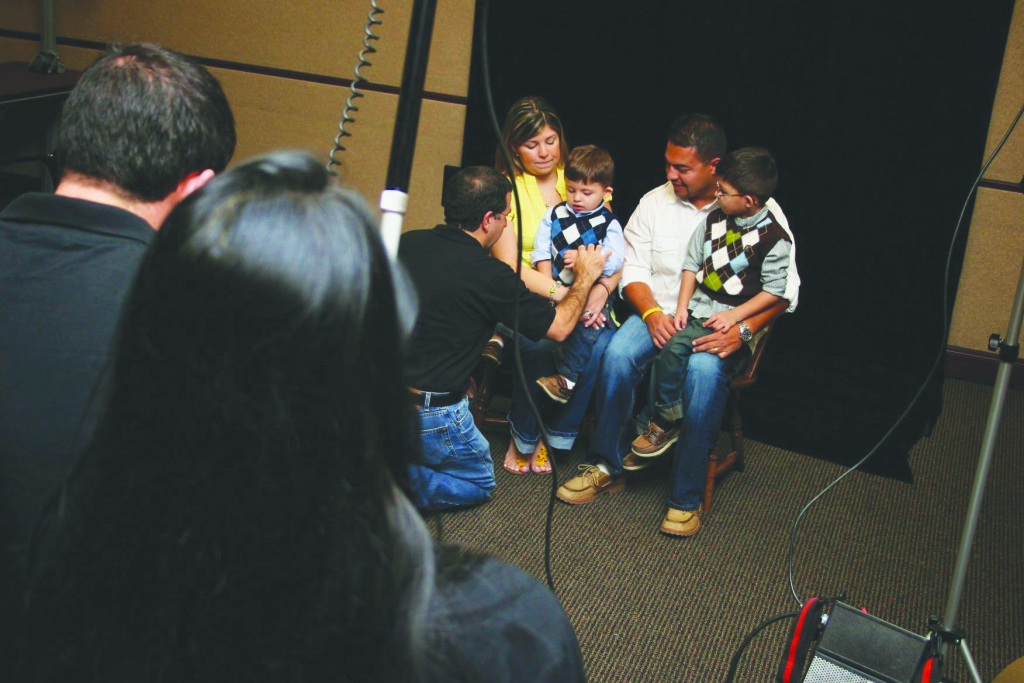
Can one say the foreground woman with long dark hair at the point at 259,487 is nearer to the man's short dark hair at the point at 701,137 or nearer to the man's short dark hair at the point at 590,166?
the man's short dark hair at the point at 590,166

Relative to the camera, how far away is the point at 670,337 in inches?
96.6

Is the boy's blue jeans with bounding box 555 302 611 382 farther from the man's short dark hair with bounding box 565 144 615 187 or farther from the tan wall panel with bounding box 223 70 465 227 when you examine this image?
the tan wall panel with bounding box 223 70 465 227

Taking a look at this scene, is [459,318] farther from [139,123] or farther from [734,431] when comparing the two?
[139,123]

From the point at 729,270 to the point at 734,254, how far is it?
0.05 metres

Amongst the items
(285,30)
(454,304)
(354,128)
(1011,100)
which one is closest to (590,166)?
(454,304)

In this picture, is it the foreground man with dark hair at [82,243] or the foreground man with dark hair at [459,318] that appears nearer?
the foreground man with dark hair at [82,243]

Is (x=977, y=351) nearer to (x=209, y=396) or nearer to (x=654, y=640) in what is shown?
(x=654, y=640)

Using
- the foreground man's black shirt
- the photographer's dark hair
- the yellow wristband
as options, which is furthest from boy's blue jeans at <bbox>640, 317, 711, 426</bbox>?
the photographer's dark hair

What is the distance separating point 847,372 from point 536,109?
5.49ft

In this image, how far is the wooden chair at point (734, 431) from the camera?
2404 millimetres

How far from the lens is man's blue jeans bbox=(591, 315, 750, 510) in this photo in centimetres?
231

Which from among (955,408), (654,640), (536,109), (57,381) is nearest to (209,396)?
(57,381)

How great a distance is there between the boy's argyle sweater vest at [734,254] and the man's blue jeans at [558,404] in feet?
1.22

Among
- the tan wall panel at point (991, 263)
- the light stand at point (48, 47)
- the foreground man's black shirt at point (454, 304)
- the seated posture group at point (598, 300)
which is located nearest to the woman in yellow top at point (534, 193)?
the seated posture group at point (598, 300)
